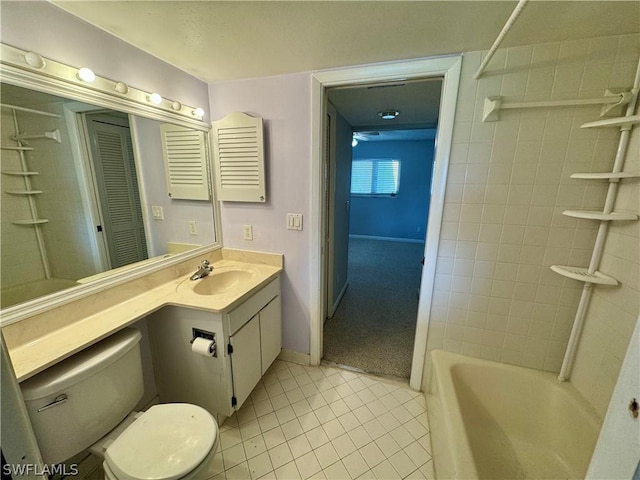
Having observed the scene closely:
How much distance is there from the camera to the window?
5.74 m

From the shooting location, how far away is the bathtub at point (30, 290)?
0.94 metres

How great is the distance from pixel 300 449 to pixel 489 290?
1.42 meters

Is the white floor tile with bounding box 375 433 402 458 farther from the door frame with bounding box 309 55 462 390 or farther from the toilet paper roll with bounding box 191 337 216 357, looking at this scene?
the toilet paper roll with bounding box 191 337 216 357

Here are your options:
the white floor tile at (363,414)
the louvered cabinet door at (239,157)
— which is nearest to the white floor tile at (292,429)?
the white floor tile at (363,414)

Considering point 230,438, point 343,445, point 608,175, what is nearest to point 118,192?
point 230,438

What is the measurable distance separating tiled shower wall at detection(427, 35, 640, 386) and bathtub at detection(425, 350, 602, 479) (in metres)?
0.12

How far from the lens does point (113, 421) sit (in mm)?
1101

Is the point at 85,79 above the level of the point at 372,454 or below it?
above

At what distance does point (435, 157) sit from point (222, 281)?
162 cm

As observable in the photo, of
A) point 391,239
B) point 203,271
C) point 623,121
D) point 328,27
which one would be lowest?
point 391,239

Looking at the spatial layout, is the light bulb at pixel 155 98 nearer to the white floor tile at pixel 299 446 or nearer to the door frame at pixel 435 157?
the door frame at pixel 435 157

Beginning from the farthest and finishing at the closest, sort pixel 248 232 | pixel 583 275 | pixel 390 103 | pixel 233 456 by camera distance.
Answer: pixel 390 103
pixel 248 232
pixel 233 456
pixel 583 275

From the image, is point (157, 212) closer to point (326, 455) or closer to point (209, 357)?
point (209, 357)

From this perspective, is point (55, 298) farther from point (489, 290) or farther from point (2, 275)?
point (489, 290)
